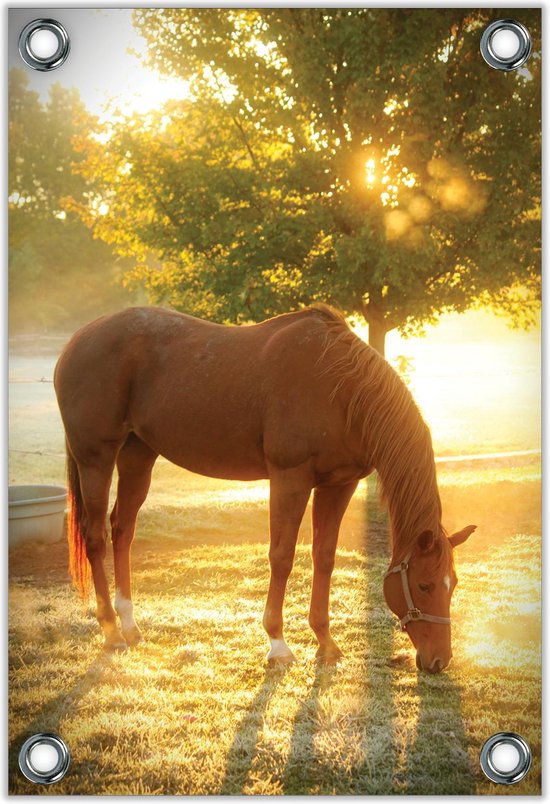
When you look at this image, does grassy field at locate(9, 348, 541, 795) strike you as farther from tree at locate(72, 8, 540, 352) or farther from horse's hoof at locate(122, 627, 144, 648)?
tree at locate(72, 8, 540, 352)

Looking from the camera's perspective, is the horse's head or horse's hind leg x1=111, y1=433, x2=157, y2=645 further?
horse's hind leg x1=111, y1=433, x2=157, y2=645

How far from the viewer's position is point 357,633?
3445mm

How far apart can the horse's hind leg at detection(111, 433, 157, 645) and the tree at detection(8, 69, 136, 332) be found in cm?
97

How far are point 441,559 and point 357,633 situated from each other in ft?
1.93

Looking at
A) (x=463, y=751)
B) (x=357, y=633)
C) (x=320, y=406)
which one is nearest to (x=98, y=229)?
(x=320, y=406)

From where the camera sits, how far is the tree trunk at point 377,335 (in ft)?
16.0

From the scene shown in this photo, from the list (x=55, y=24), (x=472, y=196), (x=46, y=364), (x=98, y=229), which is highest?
(x=55, y=24)

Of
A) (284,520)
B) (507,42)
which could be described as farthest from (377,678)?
(507,42)

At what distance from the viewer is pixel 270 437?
371cm

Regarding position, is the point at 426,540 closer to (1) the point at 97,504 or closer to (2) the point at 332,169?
(1) the point at 97,504

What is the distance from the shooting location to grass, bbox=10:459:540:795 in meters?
2.46

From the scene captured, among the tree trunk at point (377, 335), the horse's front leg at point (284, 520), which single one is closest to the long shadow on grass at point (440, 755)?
the horse's front leg at point (284, 520)

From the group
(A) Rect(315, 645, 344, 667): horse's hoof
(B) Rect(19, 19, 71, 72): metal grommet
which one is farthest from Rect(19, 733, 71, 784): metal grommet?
(B) Rect(19, 19, 71, 72): metal grommet

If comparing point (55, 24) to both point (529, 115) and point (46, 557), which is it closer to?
point (529, 115)
